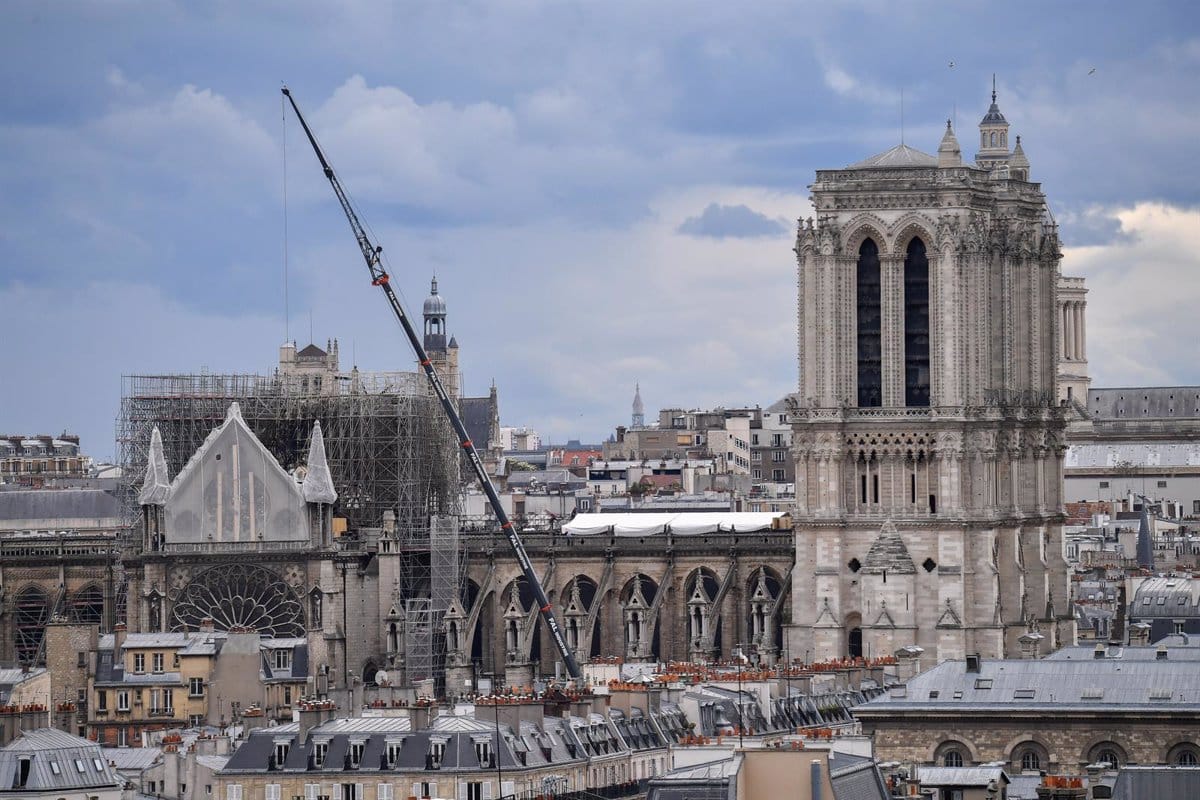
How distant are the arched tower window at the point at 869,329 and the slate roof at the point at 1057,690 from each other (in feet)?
148

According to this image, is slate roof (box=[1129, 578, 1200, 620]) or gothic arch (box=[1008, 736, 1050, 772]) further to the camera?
slate roof (box=[1129, 578, 1200, 620])

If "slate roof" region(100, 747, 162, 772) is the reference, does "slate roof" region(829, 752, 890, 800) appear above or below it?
above

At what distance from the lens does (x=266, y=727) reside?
11088cm

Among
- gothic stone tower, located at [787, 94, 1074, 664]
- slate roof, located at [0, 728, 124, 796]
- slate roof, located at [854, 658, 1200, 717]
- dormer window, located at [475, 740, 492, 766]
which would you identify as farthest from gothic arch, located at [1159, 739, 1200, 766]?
gothic stone tower, located at [787, 94, 1074, 664]

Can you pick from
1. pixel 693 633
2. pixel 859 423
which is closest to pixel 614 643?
pixel 693 633

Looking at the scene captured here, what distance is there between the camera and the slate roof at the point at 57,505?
18925 cm

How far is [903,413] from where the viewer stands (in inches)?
5861

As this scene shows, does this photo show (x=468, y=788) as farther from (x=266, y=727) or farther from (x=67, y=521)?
(x=67, y=521)

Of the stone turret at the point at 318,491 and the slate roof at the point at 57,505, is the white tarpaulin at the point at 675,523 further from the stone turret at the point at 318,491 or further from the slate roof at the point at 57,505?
the slate roof at the point at 57,505

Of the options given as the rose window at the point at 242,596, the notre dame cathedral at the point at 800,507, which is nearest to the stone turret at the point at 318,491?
the notre dame cathedral at the point at 800,507

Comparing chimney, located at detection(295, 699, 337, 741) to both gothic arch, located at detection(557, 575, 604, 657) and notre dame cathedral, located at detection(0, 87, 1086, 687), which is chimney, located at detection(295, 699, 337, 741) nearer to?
notre dame cathedral, located at detection(0, 87, 1086, 687)

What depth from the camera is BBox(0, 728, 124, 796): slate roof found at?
97062 millimetres

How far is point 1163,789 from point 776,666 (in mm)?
54582

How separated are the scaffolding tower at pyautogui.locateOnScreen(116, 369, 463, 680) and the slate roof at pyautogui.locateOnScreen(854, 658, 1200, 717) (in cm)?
5745
